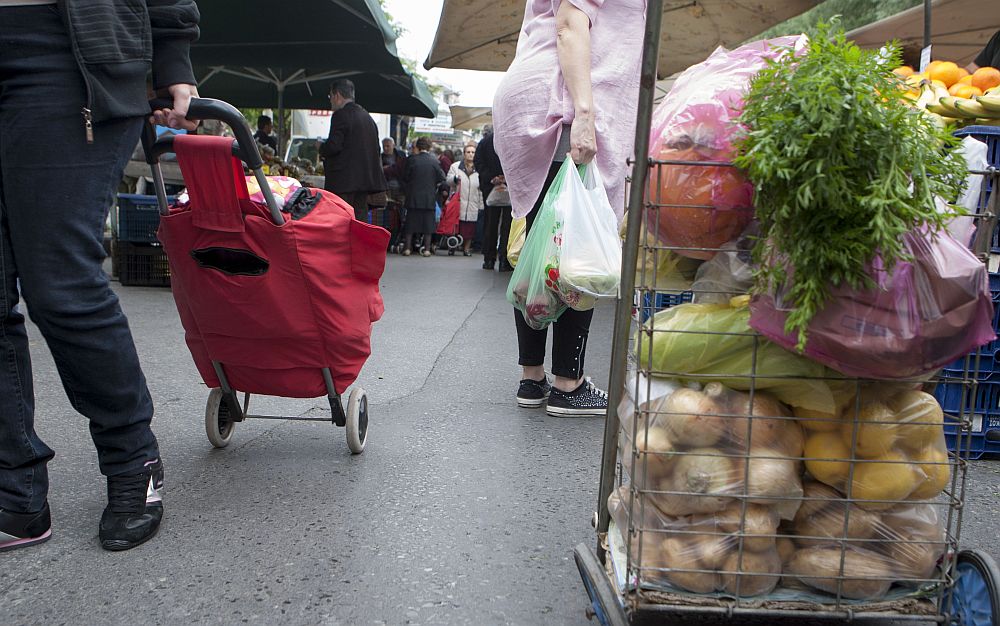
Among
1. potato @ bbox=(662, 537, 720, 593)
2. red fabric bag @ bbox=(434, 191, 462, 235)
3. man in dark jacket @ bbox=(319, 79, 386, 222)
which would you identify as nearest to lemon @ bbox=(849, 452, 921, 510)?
potato @ bbox=(662, 537, 720, 593)

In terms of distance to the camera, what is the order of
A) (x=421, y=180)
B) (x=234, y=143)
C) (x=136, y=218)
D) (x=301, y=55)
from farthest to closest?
(x=421, y=180)
(x=301, y=55)
(x=136, y=218)
(x=234, y=143)

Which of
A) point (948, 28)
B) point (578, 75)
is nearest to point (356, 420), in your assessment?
point (578, 75)

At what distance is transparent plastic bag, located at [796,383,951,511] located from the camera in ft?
5.78

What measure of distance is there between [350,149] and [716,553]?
8.80 meters

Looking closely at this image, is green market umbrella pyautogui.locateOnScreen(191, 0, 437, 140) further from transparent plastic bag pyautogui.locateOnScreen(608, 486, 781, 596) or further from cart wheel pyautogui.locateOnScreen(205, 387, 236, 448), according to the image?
transparent plastic bag pyautogui.locateOnScreen(608, 486, 781, 596)

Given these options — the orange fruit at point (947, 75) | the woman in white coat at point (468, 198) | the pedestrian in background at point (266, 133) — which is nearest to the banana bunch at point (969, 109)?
the orange fruit at point (947, 75)

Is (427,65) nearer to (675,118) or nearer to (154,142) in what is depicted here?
(154,142)

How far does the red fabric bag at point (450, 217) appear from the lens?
51.1 ft

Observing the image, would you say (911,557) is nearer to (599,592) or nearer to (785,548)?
(785,548)

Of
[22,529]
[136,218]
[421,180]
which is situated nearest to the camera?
[22,529]

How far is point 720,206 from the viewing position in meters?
1.78

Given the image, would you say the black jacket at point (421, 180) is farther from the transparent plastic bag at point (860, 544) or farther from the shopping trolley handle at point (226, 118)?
the transparent plastic bag at point (860, 544)

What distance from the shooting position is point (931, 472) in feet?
5.84

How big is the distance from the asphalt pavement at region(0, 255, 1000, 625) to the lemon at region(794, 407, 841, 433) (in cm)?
72
